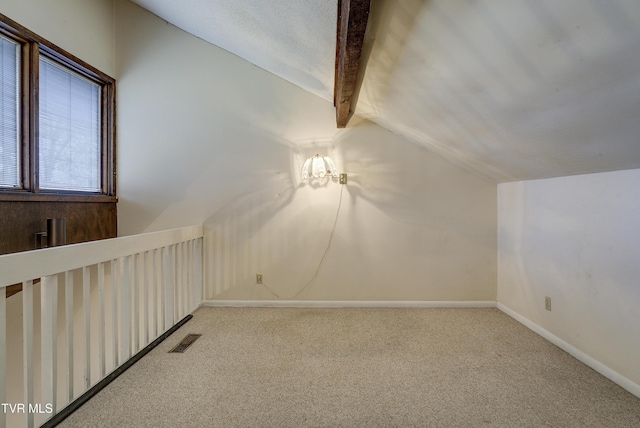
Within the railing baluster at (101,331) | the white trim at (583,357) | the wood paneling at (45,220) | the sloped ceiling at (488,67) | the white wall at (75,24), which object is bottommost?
the white trim at (583,357)

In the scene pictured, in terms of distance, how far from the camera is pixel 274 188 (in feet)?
11.0

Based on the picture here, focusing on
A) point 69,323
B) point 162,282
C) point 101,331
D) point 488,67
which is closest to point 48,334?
point 69,323

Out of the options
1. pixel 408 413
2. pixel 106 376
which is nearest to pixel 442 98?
pixel 408 413

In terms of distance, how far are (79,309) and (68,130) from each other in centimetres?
169

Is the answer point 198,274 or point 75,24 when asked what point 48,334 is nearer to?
point 198,274

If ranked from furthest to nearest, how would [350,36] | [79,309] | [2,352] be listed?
[79,309]
[350,36]
[2,352]

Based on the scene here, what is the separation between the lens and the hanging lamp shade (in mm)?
3104

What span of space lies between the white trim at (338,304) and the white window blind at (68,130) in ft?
5.79

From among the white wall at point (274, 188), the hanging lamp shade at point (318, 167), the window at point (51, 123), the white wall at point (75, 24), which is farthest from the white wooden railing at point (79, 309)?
the white wall at point (75, 24)

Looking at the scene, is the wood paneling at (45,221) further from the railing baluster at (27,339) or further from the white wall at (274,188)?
the railing baluster at (27,339)

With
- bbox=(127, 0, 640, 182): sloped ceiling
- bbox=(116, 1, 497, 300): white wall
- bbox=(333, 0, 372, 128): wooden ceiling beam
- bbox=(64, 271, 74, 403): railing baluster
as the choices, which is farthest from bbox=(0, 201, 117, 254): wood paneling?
bbox=(333, 0, 372, 128): wooden ceiling beam

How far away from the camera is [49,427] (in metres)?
1.56

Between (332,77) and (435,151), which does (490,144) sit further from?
(332,77)

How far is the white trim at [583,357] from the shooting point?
186 centimetres
